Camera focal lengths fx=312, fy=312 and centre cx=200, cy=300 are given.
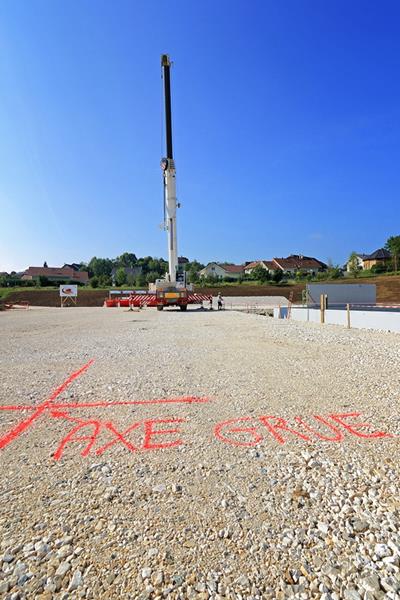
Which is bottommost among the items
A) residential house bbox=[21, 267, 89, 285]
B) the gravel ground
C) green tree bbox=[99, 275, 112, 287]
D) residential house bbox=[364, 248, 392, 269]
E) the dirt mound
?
the gravel ground

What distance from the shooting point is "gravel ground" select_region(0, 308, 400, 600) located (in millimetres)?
1765

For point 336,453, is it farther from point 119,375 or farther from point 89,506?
point 119,375

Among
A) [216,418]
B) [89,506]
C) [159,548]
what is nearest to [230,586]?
[159,548]

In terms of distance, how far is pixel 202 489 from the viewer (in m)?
2.50

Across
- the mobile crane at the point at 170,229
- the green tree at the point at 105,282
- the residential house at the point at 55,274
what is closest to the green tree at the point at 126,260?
the residential house at the point at 55,274

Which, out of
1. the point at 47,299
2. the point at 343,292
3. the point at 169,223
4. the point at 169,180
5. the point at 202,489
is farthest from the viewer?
the point at 47,299

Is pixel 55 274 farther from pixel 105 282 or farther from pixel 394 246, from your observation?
pixel 394 246

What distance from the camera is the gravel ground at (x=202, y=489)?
1765mm

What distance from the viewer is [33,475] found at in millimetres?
2699

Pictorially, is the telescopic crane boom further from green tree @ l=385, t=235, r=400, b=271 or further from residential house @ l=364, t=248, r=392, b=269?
residential house @ l=364, t=248, r=392, b=269

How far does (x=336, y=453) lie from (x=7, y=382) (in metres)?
5.30

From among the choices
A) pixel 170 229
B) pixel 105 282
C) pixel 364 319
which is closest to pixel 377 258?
pixel 105 282

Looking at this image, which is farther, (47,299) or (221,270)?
(221,270)

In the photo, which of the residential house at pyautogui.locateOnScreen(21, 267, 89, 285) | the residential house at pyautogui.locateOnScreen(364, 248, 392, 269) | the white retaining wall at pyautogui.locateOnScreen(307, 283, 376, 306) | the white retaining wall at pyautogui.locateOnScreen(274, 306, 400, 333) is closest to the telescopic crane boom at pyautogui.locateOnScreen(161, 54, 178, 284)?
the white retaining wall at pyautogui.locateOnScreen(274, 306, 400, 333)
